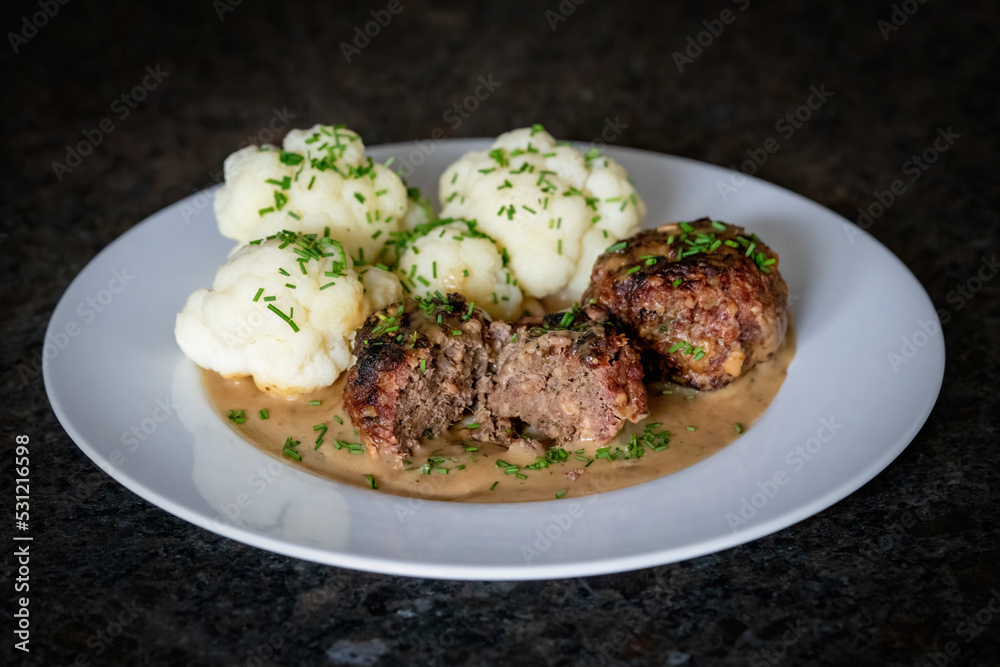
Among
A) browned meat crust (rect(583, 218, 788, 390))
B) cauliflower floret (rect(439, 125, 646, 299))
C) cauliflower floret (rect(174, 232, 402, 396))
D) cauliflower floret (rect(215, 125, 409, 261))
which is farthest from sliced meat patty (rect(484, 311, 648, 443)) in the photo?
cauliflower floret (rect(215, 125, 409, 261))

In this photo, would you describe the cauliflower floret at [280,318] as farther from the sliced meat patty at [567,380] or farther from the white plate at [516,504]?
the sliced meat patty at [567,380]

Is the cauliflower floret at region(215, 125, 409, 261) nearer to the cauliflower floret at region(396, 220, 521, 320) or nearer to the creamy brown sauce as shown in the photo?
the cauliflower floret at region(396, 220, 521, 320)

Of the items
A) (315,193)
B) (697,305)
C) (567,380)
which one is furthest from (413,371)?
(315,193)

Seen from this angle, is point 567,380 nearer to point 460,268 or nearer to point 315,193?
point 460,268

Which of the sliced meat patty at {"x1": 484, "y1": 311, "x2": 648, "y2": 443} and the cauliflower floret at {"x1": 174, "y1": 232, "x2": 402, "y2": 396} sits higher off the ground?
the sliced meat patty at {"x1": 484, "y1": 311, "x2": 648, "y2": 443}

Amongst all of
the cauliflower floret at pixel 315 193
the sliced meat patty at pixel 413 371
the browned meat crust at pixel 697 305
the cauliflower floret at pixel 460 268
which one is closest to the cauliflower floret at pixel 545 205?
the cauliflower floret at pixel 460 268

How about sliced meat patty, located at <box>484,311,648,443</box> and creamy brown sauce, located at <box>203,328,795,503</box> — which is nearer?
creamy brown sauce, located at <box>203,328,795,503</box>

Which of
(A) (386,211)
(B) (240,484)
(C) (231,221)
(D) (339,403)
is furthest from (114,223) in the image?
(B) (240,484)

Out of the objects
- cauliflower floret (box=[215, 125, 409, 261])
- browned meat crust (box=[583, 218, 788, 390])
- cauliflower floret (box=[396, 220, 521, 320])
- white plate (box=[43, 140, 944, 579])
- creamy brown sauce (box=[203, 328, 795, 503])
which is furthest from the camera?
cauliflower floret (box=[215, 125, 409, 261])
